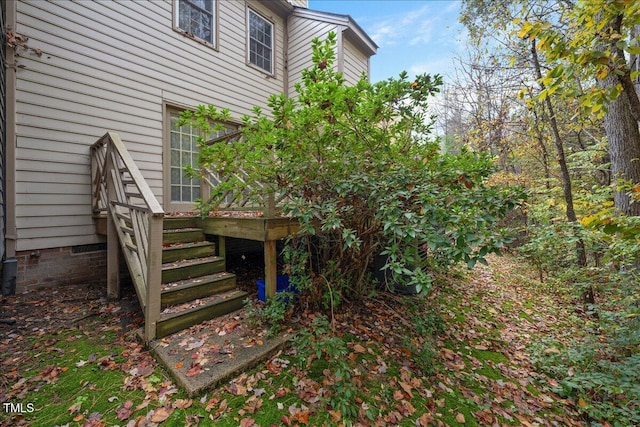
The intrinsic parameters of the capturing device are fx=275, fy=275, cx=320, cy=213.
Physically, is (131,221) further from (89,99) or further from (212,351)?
(89,99)

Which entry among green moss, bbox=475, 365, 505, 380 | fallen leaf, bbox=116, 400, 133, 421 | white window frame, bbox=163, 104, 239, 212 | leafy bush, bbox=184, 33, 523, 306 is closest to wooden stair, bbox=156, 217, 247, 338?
fallen leaf, bbox=116, 400, 133, 421

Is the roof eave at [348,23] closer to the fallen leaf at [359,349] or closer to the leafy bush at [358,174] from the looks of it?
the leafy bush at [358,174]

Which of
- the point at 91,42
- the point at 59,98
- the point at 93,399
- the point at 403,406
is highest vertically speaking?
the point at 91,42

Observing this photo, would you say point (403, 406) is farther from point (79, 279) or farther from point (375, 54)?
point (375, 54)

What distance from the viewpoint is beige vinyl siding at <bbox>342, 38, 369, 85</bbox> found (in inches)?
281

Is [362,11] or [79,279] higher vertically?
[362,11]

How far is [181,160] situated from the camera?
5.44m

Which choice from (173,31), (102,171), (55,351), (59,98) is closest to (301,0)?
(173,31)

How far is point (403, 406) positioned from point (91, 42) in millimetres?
6441

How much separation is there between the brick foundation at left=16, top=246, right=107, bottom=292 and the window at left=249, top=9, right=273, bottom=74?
208 inches

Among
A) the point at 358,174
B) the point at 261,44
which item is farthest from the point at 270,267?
the point at 261,44

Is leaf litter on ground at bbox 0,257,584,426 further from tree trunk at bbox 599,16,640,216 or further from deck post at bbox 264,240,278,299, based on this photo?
tree trunk at bbox 599,16,640,216

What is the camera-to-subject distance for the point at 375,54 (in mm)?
8039

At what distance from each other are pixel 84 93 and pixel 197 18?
113 inches
